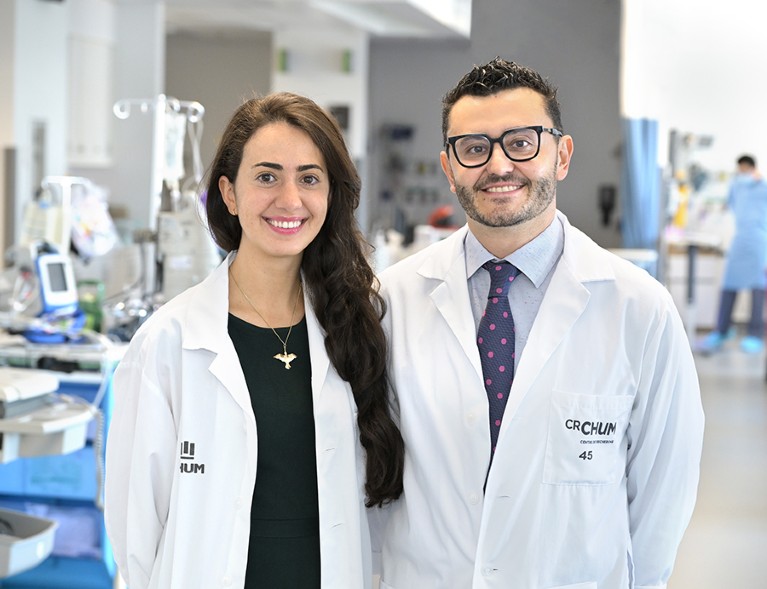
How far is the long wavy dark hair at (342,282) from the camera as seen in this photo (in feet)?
6.03

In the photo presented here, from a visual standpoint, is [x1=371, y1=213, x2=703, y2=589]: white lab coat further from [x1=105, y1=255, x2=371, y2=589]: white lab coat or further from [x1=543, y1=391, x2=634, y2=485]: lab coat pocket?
[x1=105, y1=255, x2=371, y2=589]: white lab coat

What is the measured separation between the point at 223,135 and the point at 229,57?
35.9ft

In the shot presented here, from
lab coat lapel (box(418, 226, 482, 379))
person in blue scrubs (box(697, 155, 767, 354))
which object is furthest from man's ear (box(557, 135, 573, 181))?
person in blue scrubs (box(697, 155, 767, 354))

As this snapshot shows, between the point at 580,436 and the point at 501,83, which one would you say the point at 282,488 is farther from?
the point at 501,83

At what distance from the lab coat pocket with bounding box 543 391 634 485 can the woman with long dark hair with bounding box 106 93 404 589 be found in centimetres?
28

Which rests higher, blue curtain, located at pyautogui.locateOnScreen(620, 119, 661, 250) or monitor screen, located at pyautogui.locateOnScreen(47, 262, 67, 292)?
blue curtain, located at pyautogui.locateOnScreen(620, 119, 661, 250)

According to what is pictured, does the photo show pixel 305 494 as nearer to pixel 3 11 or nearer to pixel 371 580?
pixel 371 580

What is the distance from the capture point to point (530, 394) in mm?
1756

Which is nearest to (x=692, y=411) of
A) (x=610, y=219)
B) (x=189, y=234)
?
(x=189, y=234)

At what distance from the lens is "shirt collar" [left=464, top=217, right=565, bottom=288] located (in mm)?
1822

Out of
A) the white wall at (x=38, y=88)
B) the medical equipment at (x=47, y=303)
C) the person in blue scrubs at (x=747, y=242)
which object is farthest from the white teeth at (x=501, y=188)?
the person in blue scrubs at (x=747, y=242)

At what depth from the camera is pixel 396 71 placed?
786cm

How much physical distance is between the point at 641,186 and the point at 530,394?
187 inches

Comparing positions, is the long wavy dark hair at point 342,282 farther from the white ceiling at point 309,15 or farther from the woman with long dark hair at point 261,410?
the white ceiling at point 309,15
